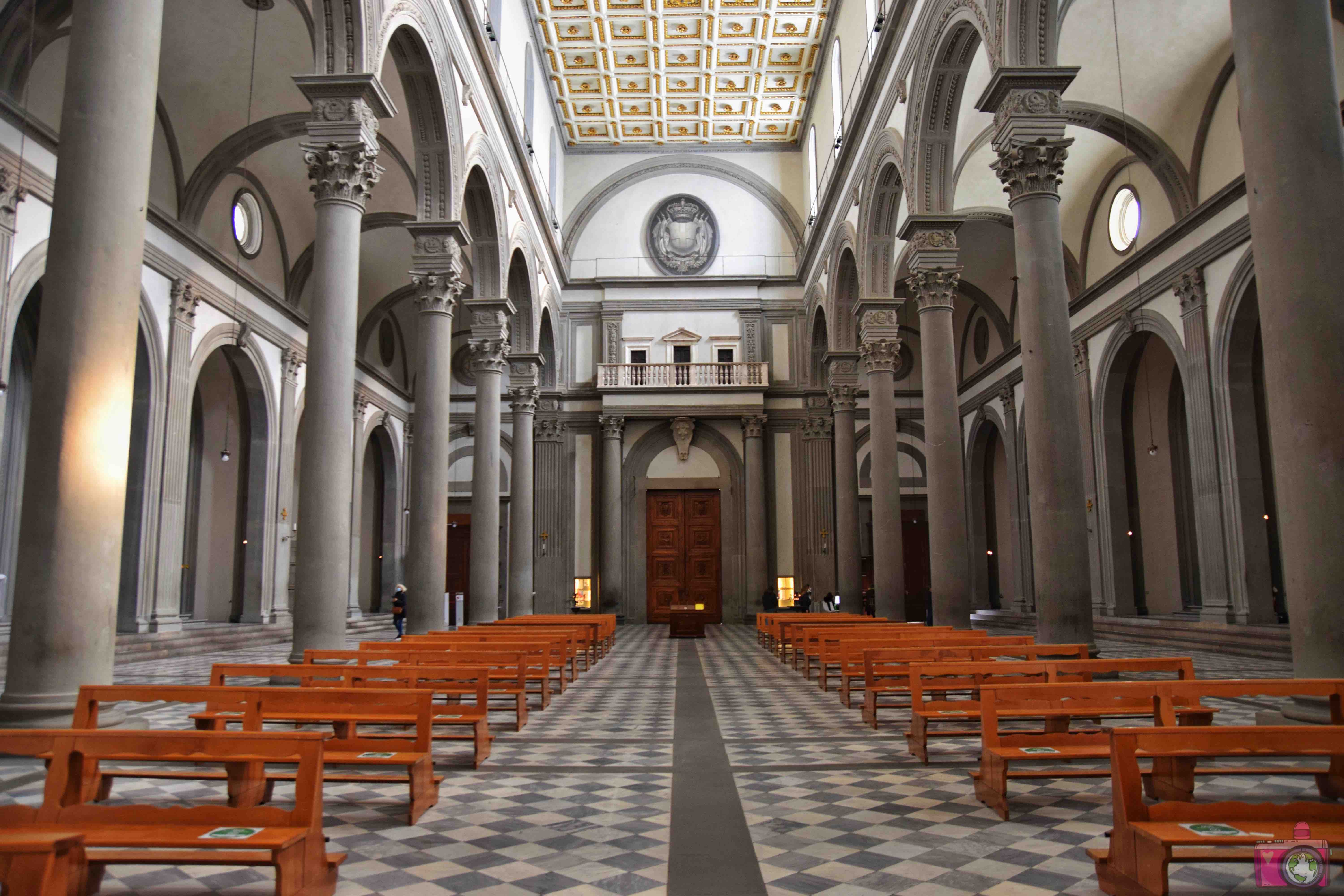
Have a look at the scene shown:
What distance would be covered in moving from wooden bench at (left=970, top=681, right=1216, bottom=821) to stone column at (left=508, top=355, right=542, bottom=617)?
1618 centimetres

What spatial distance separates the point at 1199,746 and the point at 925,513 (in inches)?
1155

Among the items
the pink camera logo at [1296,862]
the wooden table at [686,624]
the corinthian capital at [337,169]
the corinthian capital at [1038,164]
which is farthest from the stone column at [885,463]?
the pink camera logo at [1296,862]

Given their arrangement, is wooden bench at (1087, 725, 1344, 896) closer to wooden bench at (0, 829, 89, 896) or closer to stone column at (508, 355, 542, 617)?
wooden bench at (0, 829, 89, 896)

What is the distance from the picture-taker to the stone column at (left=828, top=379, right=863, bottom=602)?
22.6 m

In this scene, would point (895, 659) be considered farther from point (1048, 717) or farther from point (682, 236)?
point (682, 236)

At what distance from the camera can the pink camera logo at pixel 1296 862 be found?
337cm

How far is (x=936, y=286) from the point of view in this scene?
15.0m

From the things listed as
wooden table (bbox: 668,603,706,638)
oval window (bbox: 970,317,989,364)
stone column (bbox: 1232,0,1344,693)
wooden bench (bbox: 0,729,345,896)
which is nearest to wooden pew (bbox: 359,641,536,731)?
wooden bench (bbox: 0,729,345,896)

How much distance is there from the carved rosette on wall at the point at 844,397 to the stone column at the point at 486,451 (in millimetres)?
9306

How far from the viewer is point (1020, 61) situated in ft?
35.7

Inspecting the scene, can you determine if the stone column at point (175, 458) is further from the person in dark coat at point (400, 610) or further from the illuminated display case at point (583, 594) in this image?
the illuminated display case at point (583, 594)

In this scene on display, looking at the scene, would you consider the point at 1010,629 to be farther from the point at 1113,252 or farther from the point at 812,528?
the point at 1113,252

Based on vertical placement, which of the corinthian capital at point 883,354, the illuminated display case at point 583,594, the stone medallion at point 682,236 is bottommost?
the illuminated display case at point 583,594

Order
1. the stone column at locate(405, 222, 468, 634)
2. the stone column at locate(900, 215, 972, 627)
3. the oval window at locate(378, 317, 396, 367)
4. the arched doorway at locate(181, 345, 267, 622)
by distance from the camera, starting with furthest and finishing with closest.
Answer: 1. the oval window at locate(378, 317, 396, 367)
2. the arched doorway at locate(181, 345, 267, 622)
3. the stone column at locate(900, 215, 972, 627)
4. the stone column at locate(405, 222, 468, 634)
